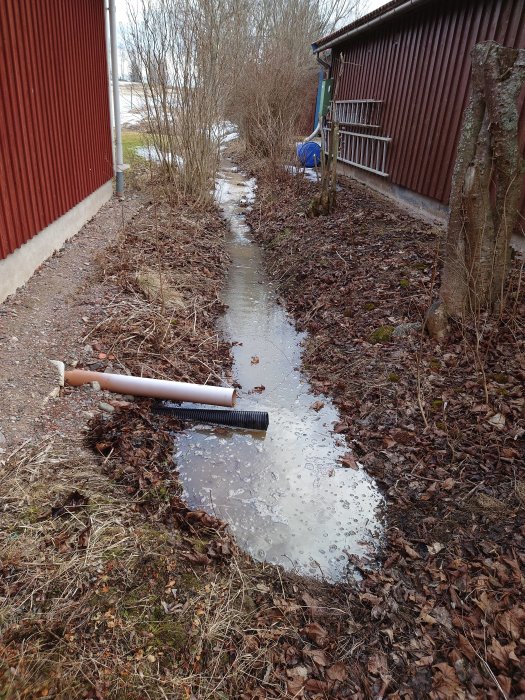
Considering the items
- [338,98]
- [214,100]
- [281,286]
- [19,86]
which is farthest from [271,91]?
[19,86]

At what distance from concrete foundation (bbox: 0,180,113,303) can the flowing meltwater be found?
256 cm

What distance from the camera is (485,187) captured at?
471 centimetres

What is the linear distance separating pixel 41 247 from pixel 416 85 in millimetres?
7393

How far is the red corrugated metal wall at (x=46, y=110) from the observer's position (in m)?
5.16

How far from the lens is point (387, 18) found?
9766mm

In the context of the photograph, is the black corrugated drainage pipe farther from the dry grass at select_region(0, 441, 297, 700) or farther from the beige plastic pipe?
the dry grass at select_region(0, 441, 297, 700)

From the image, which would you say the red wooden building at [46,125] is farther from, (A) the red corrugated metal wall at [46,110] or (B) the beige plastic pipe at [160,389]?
(B) the beige plastic pipe at [160,389]

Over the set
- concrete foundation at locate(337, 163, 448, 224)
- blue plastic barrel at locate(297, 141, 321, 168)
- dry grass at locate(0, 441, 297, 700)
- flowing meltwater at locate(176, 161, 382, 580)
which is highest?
blue plastic barrel at locate(297, 141, 321, 168)

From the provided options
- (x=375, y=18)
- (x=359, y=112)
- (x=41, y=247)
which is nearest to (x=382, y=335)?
(x=41, y=247)

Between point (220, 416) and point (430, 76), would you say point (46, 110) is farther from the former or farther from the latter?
point (430, 76)

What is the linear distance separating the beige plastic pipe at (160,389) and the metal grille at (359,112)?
851 cm

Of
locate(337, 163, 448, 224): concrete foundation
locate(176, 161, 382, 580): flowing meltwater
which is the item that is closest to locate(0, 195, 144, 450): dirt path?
locate(176, 161, 382, 580): flowing meltwater

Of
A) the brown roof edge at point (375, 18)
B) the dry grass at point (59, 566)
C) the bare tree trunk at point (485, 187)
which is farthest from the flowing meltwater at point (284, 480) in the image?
the brown roof edge at point (375, 18)

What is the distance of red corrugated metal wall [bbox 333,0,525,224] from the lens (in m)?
7.08
